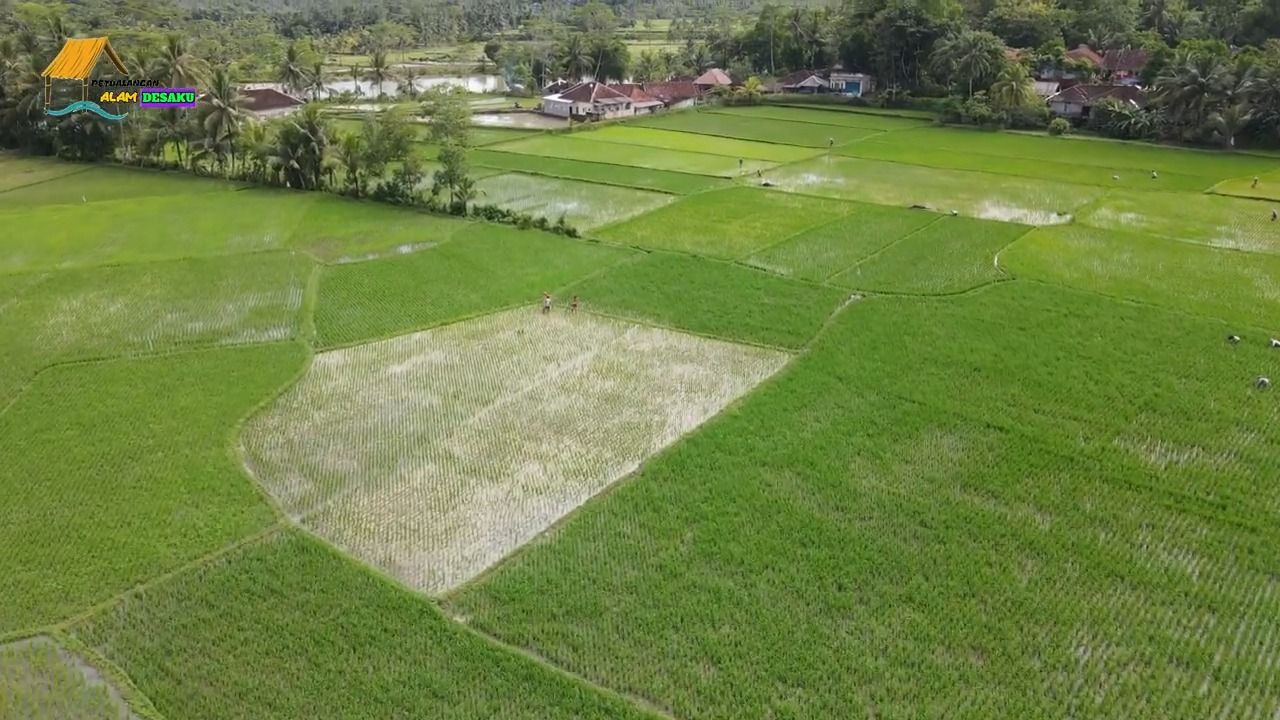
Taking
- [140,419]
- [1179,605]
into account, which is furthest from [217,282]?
[1179,605]

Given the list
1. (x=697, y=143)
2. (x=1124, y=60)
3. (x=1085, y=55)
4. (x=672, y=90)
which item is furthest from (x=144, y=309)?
(x=1124, y=60)

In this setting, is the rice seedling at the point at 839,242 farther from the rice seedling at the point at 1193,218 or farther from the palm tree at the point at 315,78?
the palm tree at the point at 315,78

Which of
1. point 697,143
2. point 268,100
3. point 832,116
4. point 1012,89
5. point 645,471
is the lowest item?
point 645,471

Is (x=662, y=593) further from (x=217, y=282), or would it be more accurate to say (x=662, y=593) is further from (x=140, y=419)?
(x=217, y=282)

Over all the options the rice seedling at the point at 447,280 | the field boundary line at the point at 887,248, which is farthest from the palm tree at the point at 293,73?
the field boundary line at the point at 887,248

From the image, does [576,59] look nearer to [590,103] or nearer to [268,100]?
[590,103]

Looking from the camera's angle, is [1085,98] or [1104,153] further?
[1085,98]
